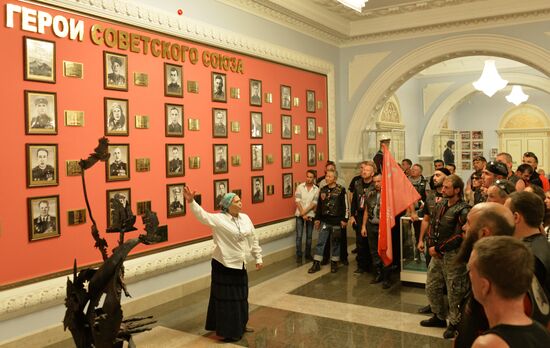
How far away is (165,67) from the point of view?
5918 millimetres

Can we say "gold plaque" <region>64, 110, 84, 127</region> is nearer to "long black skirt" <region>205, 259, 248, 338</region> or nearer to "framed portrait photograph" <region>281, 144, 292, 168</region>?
"long black skirt" <region>205, 259, 248, 338</region>

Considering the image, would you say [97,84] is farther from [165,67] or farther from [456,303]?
[456,303]

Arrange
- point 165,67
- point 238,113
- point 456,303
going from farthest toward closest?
point 238,113 < point 165,67 < point 456,303

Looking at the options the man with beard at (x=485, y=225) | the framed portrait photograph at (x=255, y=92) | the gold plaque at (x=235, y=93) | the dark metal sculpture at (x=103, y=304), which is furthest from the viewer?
the framed portrait photograph at (x=255, y=92)

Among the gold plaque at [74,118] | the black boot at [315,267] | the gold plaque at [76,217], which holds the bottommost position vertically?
the black boot at [315,267]

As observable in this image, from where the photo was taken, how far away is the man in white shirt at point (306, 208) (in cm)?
812

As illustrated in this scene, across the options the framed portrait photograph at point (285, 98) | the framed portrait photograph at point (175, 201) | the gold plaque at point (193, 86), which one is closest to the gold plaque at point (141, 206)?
the framed portrait photograph at point (175, 201)

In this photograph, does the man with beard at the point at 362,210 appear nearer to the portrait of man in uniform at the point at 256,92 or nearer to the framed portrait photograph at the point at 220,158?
the portrait of man in uniform at the point at 256,92

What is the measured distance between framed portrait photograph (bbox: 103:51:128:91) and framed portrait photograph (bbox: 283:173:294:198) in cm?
354

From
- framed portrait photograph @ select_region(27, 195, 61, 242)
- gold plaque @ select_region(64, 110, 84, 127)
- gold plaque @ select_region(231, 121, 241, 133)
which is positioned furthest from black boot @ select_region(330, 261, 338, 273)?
gold plaque @ select_region(64, 110, 84, 127)

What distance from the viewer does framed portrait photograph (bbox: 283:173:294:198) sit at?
8273 millimetres

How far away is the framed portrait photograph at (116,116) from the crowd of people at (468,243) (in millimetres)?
3274

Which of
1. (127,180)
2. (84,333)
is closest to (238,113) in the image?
(127,180)

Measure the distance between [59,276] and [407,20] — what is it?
7.46 meters
